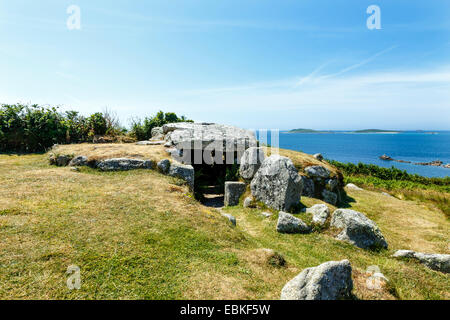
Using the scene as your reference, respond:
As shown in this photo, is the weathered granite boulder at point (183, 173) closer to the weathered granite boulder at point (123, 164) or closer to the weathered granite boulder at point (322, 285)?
the weathered granite boulder at point (123, 164)

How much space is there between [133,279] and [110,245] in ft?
4.47

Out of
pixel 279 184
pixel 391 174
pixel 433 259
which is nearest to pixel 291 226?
pixel 279 184

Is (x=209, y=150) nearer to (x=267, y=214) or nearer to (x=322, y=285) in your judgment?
(x=267, y=214)

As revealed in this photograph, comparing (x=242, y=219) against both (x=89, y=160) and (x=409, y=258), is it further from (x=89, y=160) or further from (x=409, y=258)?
(x=89, y=160)

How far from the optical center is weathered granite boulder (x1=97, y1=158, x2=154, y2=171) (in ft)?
40.5

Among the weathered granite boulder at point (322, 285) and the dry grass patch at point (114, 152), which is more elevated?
the dry grass patch at point (114, 152)

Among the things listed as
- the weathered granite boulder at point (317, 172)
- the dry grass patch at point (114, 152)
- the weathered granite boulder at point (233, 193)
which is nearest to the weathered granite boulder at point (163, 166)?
the dry grass patch at point (114, 152)

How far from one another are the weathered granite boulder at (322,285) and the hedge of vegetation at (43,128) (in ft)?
64.0

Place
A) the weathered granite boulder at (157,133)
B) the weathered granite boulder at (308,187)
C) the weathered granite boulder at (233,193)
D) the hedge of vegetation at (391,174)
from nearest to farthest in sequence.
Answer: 1. the weathered granite boulder at (233,193)
2. the weathered granite boulder at (308,187)
3. the weathered granite boulder at (157,133)
4. the hedge of vegetation at (391,174)

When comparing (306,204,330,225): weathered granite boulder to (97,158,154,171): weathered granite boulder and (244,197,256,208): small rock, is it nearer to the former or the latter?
(244,197,256,208): small rock

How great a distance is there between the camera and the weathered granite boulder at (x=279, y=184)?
35.2 feet

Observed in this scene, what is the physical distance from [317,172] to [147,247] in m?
12.1

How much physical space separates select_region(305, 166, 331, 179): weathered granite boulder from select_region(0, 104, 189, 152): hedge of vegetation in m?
16.3

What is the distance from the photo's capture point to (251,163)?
13.4 meters
